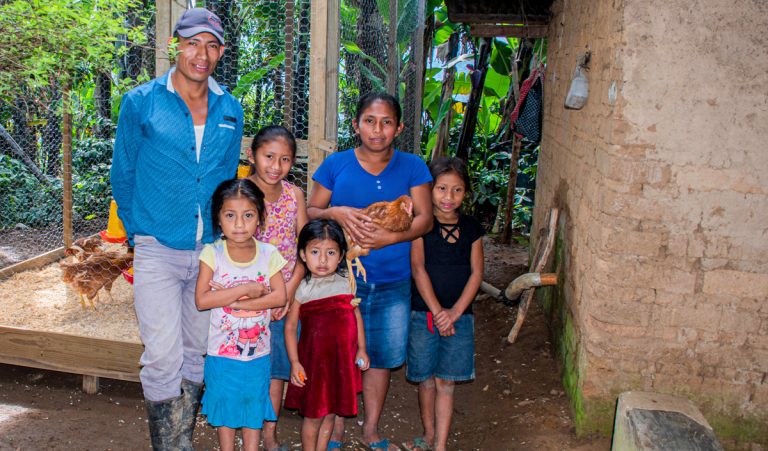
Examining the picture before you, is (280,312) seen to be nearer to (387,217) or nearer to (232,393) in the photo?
(232,393)

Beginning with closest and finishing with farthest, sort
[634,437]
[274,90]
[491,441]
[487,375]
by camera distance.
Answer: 1. [634,437]
2. [491,441]
3. [274,90]
4. [487,375]

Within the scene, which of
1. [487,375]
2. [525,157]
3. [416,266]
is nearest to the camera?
[416,266]

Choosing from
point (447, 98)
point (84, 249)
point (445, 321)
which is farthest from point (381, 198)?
point (447, 98)

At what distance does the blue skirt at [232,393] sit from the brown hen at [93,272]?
83.6 inches

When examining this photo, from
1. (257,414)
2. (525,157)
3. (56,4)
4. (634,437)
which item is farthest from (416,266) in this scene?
(525,157)

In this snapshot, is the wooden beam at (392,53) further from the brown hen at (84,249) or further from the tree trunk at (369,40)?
the brown hen at (84,249)

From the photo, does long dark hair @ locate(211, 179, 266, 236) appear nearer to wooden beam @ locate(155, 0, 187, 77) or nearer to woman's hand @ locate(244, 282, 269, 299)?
woman's hand @ locate(244, 282, 269, 299)

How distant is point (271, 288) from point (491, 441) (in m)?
1.72

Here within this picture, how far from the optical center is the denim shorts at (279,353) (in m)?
3.24

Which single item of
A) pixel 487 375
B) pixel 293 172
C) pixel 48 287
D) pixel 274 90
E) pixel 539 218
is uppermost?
pixel 274 90

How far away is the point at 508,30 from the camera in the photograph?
659cm

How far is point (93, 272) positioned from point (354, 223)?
2.54 meters

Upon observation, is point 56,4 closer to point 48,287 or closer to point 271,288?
point 271,288

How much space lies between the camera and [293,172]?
447 cm
